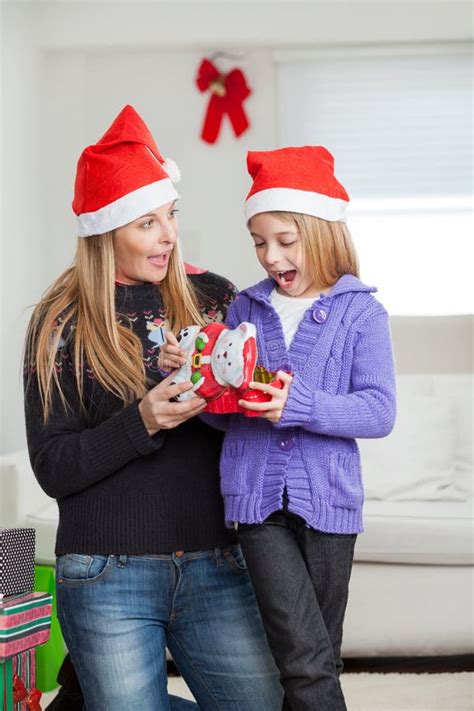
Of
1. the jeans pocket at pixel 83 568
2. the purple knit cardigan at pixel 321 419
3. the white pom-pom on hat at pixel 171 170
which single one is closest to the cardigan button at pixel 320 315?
the purple knit cardigan at pixel 321 419

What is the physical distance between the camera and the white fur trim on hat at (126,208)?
1.62 metres

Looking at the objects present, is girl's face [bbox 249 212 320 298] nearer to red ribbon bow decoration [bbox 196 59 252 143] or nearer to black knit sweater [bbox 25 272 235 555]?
black knit sweater [bbox 25 272 235 555]

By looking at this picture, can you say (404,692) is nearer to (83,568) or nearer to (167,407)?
(83,568)

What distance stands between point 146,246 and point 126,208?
0.08 meters

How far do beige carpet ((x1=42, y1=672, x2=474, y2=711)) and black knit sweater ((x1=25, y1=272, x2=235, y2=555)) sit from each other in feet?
3.87

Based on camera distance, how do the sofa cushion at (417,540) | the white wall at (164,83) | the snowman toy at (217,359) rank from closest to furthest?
the snowman toy at (217,359) < the sofa cushion at (417,540) < the white wall at (164,83)

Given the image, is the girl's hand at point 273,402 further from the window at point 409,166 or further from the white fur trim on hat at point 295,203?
the window at point 409,166

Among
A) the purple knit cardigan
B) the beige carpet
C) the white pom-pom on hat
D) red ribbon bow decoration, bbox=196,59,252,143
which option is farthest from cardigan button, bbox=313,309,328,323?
red ribbon bow decoration, bbox=196,59,252,143

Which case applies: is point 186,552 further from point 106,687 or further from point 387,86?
point 387,86

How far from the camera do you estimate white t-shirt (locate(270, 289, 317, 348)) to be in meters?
1.58

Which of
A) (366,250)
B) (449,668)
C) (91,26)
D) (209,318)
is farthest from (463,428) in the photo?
(91,26)

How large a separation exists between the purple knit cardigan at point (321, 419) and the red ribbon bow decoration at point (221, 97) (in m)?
2.92

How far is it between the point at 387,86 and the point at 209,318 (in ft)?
9.82

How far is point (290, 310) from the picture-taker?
5.26 feet
